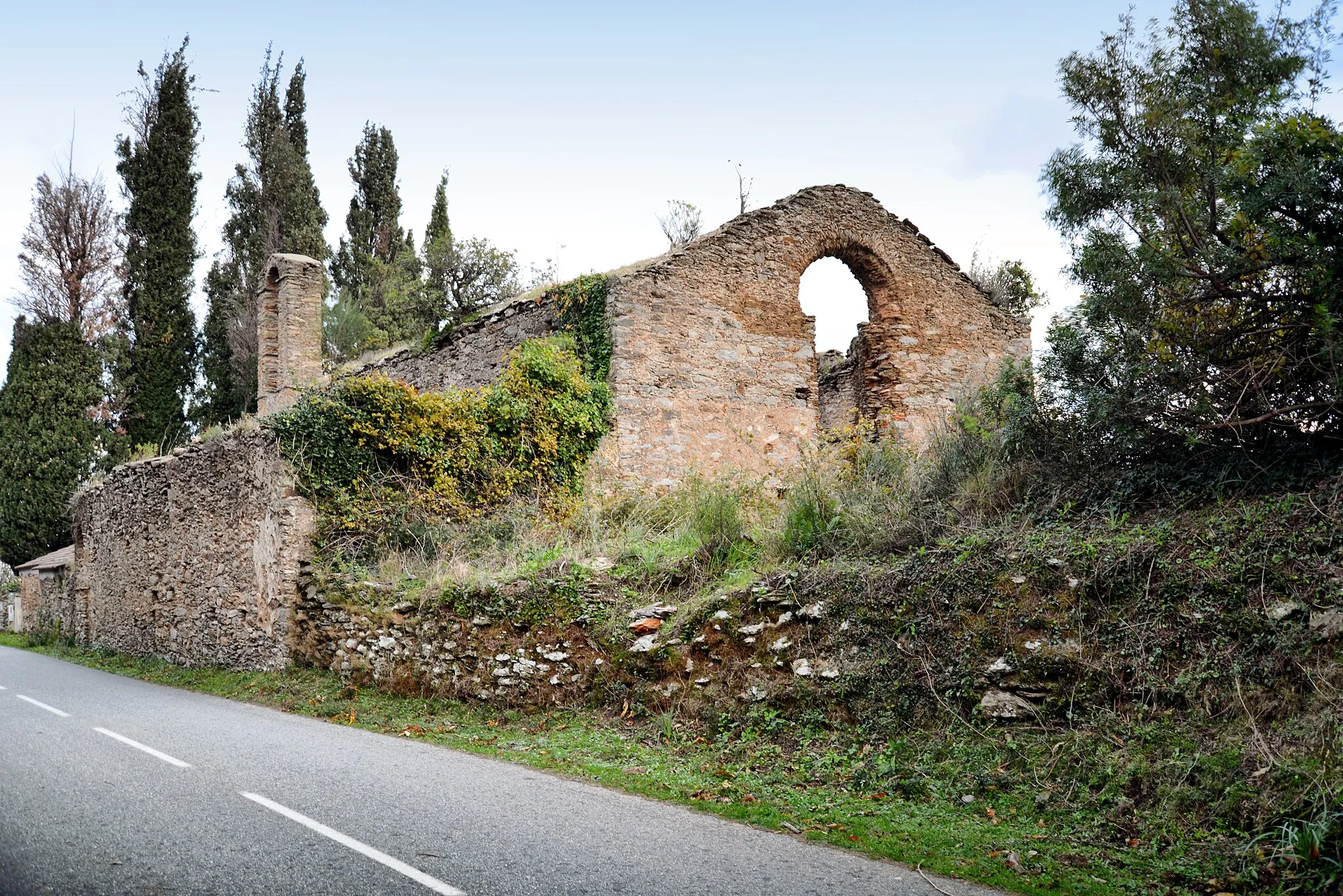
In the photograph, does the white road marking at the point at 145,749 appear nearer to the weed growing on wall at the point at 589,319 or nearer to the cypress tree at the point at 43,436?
the weed growing on wall at the point at 589,319

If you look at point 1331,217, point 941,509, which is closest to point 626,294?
point 941,509

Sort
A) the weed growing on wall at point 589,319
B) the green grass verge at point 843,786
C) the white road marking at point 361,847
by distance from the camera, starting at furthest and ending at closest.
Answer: the weed growing on wall at point 589,319, the green grass verge at point 843,786, the white road marking at point 361,847

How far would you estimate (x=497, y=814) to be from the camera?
18.6ft

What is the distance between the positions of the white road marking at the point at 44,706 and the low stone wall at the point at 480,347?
25.4 ft

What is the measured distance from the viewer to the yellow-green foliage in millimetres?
12617

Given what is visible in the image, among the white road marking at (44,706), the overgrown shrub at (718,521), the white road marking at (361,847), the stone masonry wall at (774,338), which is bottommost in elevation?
the white road marking at (44,706)

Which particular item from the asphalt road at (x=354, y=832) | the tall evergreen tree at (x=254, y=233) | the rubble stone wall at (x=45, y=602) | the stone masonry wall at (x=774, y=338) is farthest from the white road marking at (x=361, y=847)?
the tall evergreen tree at (x=254, y=233)

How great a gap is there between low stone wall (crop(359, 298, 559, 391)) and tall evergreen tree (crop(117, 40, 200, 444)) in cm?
1712

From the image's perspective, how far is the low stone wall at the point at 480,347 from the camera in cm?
1622

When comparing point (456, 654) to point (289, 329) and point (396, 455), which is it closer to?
point (396, 455)

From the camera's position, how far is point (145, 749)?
25.9ft

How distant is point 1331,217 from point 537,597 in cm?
780

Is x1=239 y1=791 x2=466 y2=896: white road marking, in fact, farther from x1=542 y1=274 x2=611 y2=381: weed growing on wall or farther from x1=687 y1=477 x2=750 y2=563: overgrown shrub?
x1=542 y1=274 x2=611 y2=381: weed growing on wall

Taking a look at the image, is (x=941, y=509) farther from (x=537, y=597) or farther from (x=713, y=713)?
(x=537, y=597)
